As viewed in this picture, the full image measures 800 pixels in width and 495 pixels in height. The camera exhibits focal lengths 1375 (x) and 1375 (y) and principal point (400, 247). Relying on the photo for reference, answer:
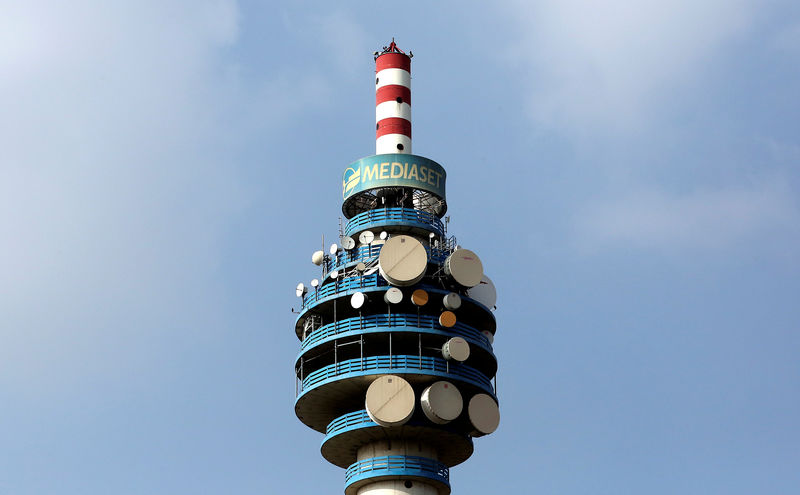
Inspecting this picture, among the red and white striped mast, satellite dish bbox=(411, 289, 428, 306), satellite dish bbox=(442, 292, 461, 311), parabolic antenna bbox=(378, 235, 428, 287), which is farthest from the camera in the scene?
the red and white striped mast

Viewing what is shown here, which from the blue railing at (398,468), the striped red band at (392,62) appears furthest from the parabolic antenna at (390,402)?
the striped red band at (392,62)

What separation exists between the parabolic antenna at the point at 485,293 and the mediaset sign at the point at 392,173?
7023mm

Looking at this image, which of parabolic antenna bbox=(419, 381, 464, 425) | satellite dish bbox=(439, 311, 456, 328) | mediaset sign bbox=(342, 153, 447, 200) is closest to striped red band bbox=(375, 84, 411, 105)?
mediaset sign bbox=(342, 153, 447, 200)

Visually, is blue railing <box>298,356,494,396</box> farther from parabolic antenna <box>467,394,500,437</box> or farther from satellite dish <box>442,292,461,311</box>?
satellite dish <box>442,292,461,311</box>

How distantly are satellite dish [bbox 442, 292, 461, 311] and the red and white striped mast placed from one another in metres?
13.7

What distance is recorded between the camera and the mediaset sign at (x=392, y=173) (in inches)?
3654

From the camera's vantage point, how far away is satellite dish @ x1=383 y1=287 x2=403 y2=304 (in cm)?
8594

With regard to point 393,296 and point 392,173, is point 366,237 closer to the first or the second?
point 392,173

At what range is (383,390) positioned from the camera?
3295 inches

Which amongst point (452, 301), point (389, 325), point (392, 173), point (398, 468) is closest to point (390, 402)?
point (398, 468)

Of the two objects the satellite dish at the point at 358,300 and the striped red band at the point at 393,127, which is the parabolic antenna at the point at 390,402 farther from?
the striped red band at the point at 393,127

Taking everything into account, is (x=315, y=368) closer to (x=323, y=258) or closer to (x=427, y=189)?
(x=323, y=258)

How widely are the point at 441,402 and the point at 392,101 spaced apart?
24347mm

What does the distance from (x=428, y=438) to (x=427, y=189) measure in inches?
688
